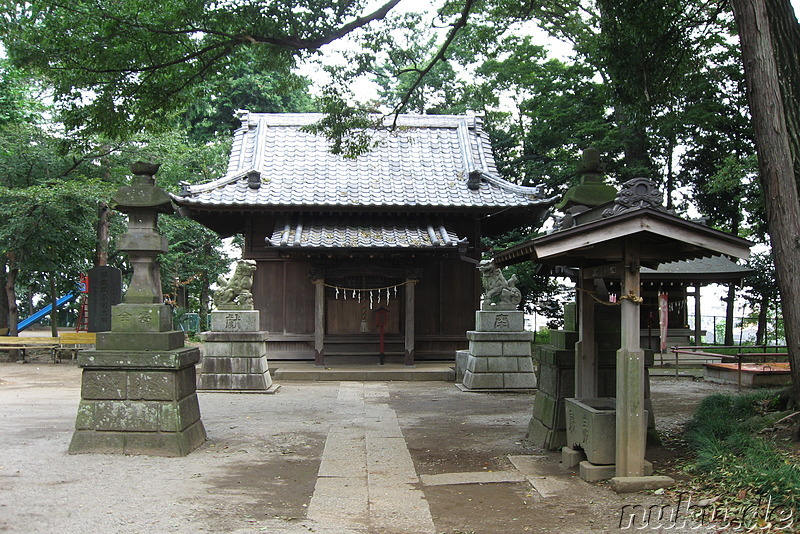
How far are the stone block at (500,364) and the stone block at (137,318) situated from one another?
844cm

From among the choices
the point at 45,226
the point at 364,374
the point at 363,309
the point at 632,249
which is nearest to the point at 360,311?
the point at 363,309

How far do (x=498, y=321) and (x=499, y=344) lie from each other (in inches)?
20.3

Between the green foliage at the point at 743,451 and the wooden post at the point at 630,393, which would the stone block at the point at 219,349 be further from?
the wooden post at the point at 630,393

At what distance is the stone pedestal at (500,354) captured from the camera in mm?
15117

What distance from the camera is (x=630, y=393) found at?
6637 mm

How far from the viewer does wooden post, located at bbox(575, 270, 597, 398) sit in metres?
8.14

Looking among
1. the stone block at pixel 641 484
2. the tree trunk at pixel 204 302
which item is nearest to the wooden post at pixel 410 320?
the stone block at pixel 641 484

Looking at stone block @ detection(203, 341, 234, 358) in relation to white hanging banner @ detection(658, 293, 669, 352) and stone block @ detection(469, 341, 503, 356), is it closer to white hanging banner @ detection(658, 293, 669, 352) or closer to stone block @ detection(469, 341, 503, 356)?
stone block @ detection(469, 341, 503, 356)

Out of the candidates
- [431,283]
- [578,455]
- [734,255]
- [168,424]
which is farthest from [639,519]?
[431,283]

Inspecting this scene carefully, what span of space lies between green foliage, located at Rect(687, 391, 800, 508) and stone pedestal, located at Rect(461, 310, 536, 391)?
623 centimetres

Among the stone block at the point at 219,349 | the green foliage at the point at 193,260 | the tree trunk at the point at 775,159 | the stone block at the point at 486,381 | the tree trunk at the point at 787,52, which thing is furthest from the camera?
the green foliage at the point at 193,260

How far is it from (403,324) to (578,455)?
37.9 feet

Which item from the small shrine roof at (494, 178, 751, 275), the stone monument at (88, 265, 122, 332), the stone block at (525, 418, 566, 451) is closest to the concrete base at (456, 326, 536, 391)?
the stone block at (525, 418, 566, 451)

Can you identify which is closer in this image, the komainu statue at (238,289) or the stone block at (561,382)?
the stone block at (561,382)
